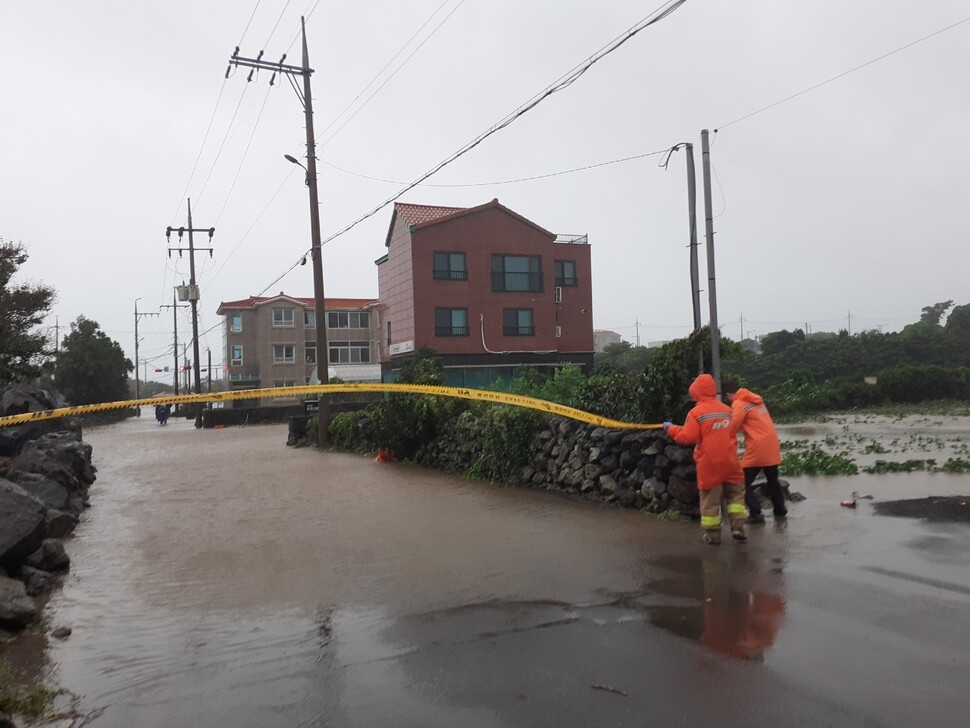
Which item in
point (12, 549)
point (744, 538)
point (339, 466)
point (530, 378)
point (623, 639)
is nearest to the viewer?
point (623, 639)

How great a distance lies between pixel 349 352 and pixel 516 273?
22269 millimetres

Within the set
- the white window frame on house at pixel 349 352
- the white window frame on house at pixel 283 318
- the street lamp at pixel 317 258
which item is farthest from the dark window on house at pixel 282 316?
the street lamp at pixel 317 258

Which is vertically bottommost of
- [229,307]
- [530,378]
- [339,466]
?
[339,466]

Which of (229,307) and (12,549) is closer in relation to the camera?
(12,549)

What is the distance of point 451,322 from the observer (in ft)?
121

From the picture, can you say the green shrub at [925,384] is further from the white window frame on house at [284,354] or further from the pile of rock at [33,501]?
the white window frame on house at [284,354]

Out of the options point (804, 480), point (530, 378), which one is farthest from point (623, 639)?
point (530, 378)

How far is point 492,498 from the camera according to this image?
37.0 feet

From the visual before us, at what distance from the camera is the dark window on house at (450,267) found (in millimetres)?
36594

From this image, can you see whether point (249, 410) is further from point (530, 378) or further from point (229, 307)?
point (530, 378)

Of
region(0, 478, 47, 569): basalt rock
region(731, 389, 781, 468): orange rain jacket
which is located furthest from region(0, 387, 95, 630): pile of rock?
region(731, 389, 781, 468): orange rain jacket

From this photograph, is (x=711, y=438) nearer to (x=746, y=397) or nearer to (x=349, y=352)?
(x=746, y=397)

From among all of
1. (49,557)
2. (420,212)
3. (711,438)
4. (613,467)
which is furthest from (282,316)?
(711,438)

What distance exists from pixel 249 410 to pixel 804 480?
35.3 m
